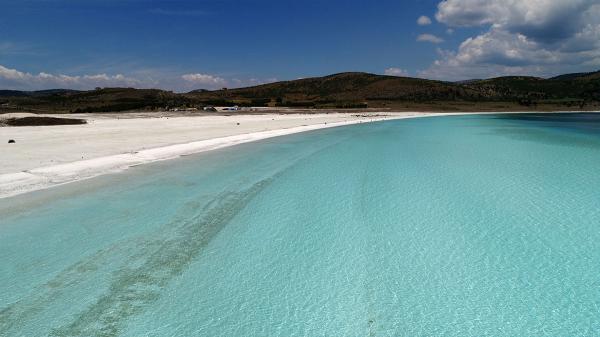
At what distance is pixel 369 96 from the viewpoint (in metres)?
129

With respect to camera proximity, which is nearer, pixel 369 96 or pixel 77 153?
pixel 77 153

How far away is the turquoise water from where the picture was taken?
17.4 feet

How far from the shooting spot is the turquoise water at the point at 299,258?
5.32 metres

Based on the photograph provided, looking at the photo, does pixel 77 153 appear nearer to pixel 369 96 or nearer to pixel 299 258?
pixel 299 258

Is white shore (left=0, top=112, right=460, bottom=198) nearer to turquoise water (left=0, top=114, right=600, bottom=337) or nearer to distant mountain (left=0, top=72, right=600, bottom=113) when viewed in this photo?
turquoise water (left=0, top=114, right=600, bottom=337)

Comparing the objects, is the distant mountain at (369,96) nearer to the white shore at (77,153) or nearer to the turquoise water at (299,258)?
the white shore at (77,153)

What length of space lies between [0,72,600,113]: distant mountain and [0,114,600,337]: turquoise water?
5567 cm

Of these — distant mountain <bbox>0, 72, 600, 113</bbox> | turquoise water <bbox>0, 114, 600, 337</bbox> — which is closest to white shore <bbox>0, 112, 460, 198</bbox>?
turquoise water <bbox>0, 114, 600, 337</bbox>

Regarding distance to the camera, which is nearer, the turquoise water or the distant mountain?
the turquoise water

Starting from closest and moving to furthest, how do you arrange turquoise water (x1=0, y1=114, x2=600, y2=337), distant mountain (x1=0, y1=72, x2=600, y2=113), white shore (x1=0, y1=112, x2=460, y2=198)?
turquoise water (x1=0, y1=114, x2=600, y2=337) < white shore (x1=0, y1=112, x2=460, y2=198) < distant mountain (x1=0, y1=72, x2=600, y2=113)

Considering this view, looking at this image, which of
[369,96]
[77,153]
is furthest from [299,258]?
[369,96]

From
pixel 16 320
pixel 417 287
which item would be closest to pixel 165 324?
pixel 16 320

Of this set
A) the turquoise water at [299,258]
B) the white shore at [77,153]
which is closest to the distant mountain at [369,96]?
the white shore at [77,153]

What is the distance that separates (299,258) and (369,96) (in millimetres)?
125058
